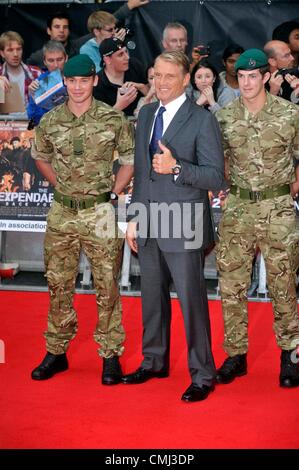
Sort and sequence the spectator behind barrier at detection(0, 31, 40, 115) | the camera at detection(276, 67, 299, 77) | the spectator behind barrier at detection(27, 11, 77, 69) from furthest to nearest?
1. the spectator behind barrier at detection(27, 11, 77, 69)
2. the spectator behind barrier at detection(0, 31, 40, 115)
3. the camera at detection(276, 67, 299, 77)

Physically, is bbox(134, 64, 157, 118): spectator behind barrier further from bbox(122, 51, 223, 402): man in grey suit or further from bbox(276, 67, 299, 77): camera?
bbox(122, 51, 223, 402): man in grey suit

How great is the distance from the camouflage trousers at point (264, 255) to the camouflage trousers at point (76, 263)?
725mm

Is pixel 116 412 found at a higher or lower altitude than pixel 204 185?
lower

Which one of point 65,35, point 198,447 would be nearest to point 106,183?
point 198,447

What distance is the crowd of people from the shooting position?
5551 millimetres

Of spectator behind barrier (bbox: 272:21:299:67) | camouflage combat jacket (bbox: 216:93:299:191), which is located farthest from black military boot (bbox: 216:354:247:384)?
spectator behind barrier (bbox: 272:21:299:67)

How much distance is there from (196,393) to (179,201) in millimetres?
1197

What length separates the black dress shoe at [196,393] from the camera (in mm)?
5586

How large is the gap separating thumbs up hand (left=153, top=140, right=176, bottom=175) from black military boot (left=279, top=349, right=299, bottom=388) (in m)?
1.59

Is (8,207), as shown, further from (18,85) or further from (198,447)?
(198,447)

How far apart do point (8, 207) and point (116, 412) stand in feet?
11.7

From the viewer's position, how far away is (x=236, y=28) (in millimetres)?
9344

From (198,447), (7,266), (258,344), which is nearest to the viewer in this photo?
(198,447)

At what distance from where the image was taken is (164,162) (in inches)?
205
